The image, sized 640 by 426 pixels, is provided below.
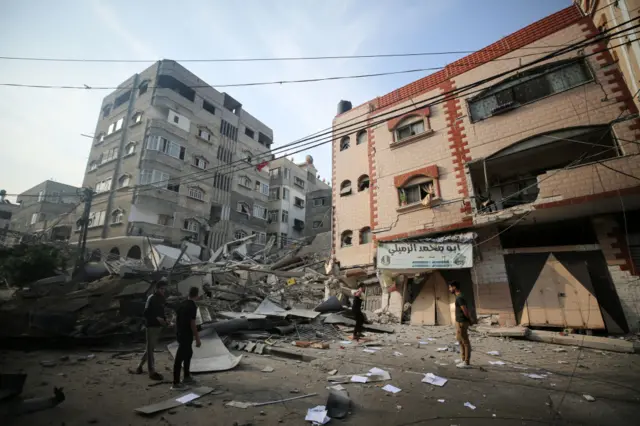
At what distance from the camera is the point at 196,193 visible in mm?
26656

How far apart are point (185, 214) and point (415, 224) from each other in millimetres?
20632

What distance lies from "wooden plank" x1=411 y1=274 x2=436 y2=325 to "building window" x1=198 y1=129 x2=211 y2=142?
25.2 metres

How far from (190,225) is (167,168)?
544 cm

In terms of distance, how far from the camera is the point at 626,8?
7.46m

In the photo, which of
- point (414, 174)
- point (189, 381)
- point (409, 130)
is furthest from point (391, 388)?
point (409, 130)

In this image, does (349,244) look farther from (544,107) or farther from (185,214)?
(185,214)

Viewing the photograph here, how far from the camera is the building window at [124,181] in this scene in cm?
2350

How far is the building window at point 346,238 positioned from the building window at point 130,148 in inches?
807

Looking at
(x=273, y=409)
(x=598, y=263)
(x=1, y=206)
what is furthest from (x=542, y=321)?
(x=1, y=206)

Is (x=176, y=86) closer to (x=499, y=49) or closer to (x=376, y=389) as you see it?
(x=499, y=49)

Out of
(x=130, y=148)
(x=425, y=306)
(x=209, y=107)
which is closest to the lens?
(x=425, y=306)

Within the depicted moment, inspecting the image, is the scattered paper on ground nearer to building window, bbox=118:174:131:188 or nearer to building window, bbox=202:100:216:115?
building window, bbox=118:174:131:188

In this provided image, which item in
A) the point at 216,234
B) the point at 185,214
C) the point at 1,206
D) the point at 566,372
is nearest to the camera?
the point at 566,372

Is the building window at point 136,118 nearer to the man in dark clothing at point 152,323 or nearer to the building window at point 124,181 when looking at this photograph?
the building window at point 124,181
